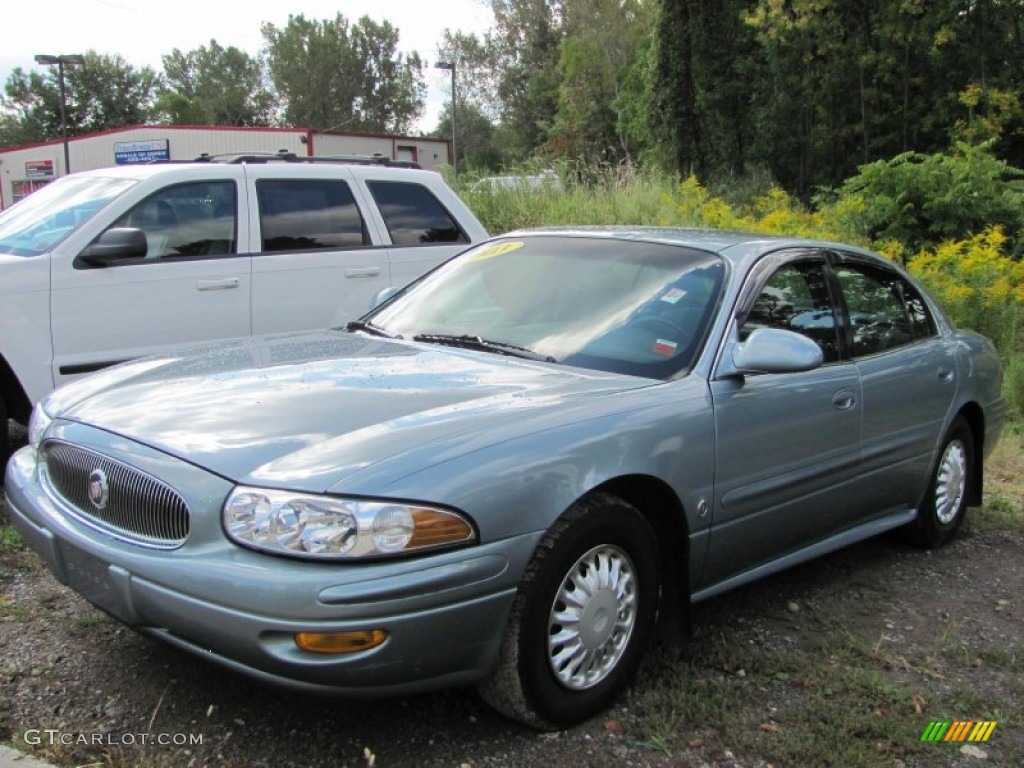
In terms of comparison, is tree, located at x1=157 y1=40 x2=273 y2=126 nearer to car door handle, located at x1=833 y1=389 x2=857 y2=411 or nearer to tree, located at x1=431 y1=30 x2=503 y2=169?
tree, located at x1=431 y1=30 x2=503 y2=169

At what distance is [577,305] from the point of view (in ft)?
12.2

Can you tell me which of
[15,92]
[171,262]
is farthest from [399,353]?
[15,92]

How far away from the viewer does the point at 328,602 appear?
2.30 m

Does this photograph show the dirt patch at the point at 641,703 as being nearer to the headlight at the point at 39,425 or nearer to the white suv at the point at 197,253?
the headlight at the point at 39,425

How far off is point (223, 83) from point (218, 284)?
108m

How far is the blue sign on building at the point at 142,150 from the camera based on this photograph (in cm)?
3953

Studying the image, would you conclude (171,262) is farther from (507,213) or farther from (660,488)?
(507,213)

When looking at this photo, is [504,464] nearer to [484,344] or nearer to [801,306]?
[484,344]

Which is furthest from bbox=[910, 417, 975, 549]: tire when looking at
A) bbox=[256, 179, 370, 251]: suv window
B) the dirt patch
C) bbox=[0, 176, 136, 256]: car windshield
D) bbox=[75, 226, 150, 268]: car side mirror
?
bbox=[0, 176, 136, 256]: car windshield

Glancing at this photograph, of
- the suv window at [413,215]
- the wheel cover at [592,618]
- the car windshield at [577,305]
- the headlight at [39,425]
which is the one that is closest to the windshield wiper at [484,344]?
the car windshield at [577,305]

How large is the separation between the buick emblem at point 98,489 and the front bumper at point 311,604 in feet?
0.54

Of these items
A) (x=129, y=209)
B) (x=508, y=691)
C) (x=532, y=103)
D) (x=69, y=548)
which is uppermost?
(x=532, y=103)

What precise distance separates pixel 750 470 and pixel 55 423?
238 centimetres

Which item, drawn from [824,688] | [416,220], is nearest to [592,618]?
[824,688]
